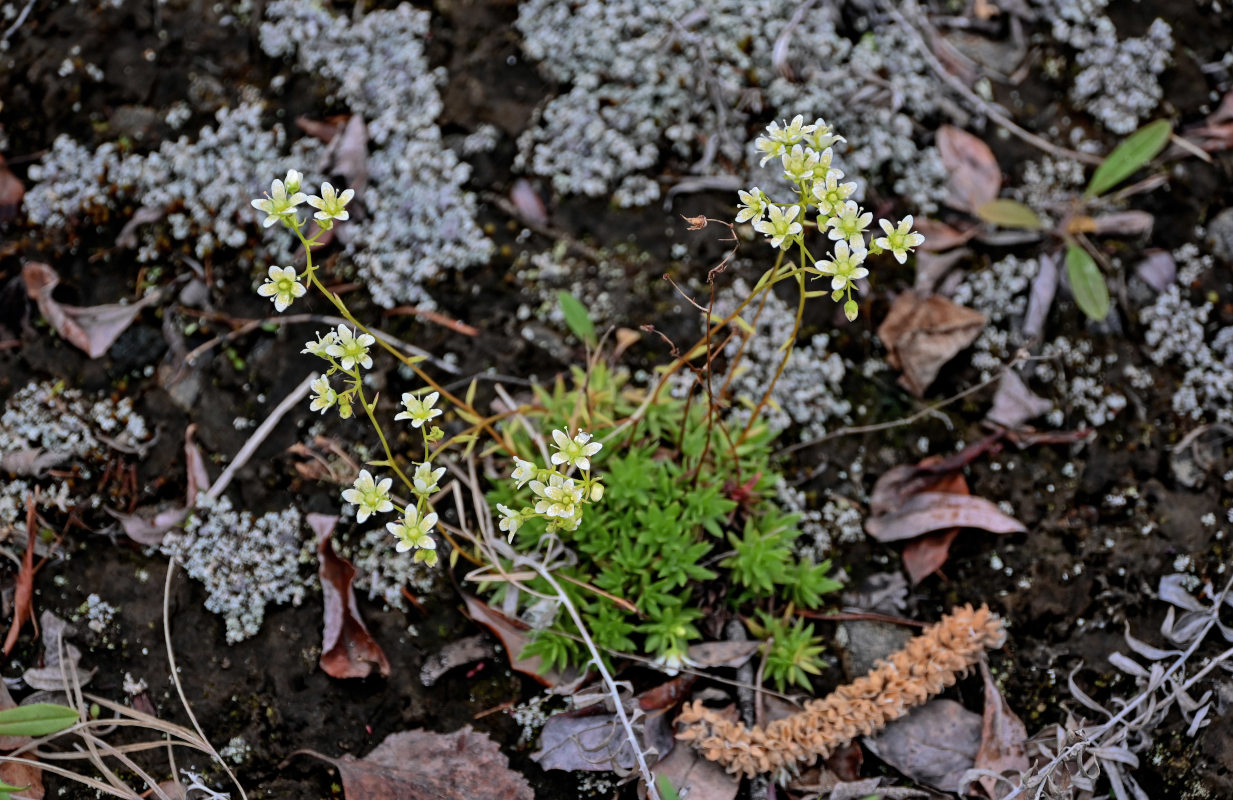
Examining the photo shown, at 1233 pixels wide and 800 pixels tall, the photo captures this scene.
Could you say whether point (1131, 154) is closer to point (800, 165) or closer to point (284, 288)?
point (800, 165)

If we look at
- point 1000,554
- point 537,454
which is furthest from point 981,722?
point 537,454

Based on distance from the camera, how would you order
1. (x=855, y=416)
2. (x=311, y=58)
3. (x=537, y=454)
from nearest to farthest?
(x=537, y=454), (x=855, y=416), (x=311, y=58)

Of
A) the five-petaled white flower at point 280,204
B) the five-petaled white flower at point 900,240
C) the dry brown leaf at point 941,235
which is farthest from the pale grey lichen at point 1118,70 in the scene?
the five-petaled white flower at point 280,204

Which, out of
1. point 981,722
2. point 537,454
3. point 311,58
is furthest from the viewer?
point 311,58

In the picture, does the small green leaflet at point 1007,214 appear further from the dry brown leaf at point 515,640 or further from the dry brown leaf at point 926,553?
the dry brown leaf at point 515,640

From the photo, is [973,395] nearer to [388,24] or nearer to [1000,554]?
[1000,554]

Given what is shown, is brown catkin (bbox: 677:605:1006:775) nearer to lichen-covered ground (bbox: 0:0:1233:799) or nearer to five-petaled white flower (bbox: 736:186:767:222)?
lichen-covered ground (bbox: 0:0:1233:799)
